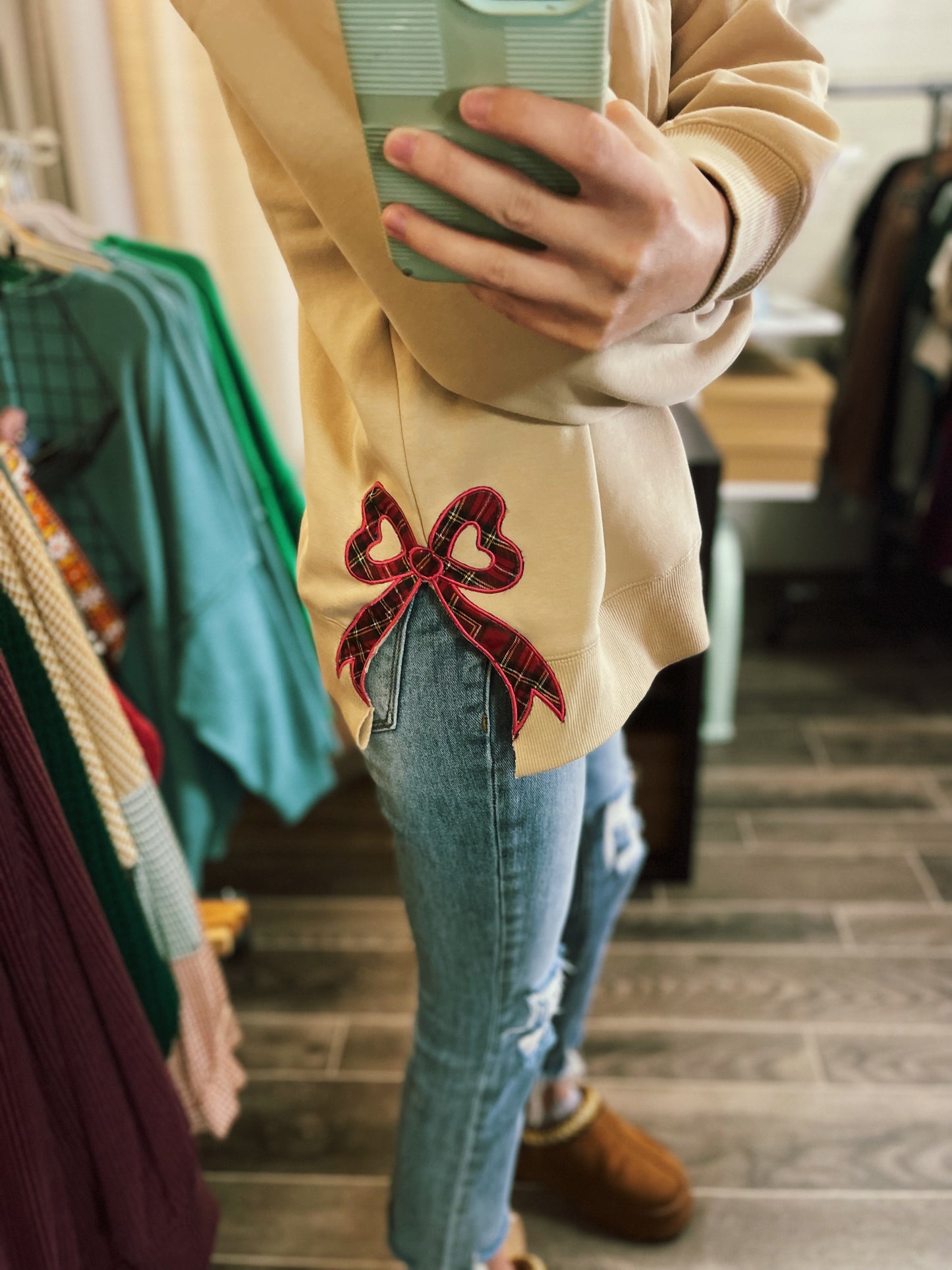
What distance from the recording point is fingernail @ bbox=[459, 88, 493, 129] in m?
0.37

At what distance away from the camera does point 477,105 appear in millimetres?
375

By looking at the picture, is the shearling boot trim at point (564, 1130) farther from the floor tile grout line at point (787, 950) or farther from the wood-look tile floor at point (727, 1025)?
the floor tile grout line at point (787, 950)

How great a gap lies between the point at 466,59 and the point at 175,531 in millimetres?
745

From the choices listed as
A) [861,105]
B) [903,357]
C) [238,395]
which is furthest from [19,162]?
[861,105]

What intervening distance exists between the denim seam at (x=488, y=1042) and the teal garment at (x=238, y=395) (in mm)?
611

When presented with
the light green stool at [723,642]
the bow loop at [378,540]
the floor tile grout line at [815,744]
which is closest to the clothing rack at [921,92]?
the light green stool at [723,642]

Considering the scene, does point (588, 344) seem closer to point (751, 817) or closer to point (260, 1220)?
point (260, 1220)

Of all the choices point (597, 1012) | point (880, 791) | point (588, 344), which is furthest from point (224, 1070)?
point (880, 791)

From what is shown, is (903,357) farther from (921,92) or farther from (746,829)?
(746,829)

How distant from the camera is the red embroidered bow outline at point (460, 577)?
1.68ft

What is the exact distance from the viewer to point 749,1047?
118 centimetres

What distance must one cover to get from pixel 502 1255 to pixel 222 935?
0.60 metres

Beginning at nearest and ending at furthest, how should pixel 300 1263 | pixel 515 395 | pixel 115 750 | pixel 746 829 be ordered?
pixel 515 395, pixel 115 750, pixel 300 1263, pixel 746 829

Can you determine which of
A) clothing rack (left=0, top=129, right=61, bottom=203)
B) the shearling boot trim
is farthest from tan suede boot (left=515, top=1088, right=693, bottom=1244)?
clothing rack (left=0, top=129, right=61, bottom=203)
